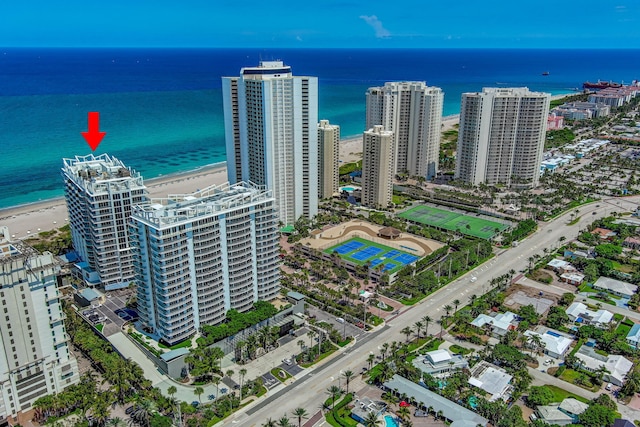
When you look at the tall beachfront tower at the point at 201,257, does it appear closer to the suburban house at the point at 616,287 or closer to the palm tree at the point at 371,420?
the palm tree at the point at 371,420

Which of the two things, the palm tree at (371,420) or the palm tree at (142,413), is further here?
the palm tree at (142,413)

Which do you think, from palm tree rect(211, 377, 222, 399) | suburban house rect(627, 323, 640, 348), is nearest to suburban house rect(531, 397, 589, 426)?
suburban house rect(627, 323, 640, 348)

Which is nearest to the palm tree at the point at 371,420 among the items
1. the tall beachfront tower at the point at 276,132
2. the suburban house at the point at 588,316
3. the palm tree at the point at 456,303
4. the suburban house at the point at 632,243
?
the palm tree at the point at 456,303

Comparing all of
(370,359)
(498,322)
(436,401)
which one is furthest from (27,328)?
(498,322)

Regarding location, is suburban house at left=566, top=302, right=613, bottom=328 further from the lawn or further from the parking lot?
the parking lot

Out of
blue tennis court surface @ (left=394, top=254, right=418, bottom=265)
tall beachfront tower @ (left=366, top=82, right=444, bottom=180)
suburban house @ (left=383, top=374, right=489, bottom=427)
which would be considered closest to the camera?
suburban house @ (left=383, top=374, right=489, bottom=427)

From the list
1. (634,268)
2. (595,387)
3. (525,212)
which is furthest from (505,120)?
(595,387)

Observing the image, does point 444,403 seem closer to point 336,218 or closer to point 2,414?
point 2,414
